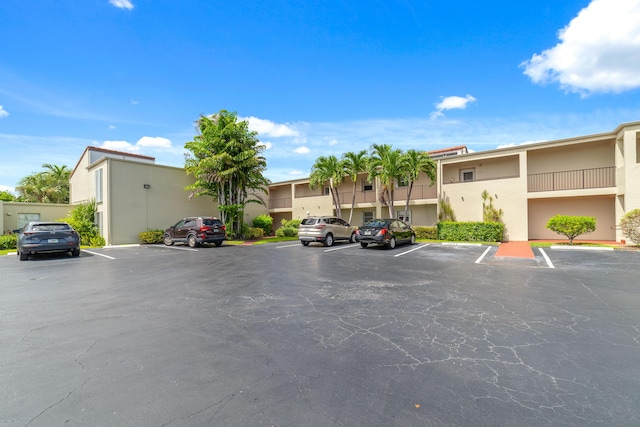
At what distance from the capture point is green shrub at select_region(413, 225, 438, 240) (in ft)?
68.1

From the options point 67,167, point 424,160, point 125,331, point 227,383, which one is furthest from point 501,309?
point 67,167

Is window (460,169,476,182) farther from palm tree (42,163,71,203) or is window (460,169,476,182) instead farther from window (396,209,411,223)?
palm tree (42,163,71,203)

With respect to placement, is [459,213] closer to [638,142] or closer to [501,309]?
[638,142]

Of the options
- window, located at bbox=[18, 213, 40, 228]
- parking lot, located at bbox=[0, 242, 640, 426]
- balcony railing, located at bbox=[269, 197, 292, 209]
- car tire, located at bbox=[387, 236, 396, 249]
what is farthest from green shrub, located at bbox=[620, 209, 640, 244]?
window, located at bbox=[18, 213, 40, 228]

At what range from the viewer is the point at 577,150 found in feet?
60.8

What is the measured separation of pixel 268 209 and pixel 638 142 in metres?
27.7

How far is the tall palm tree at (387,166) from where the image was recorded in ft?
68.6

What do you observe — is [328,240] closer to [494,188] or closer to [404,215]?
[404,215]

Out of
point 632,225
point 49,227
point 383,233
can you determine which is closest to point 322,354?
point 383,233

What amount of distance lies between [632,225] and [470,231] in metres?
7.03

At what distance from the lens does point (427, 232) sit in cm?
2111

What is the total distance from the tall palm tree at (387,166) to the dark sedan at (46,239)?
1709 cm

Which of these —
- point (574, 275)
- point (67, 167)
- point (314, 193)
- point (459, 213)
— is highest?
point (67, 167)

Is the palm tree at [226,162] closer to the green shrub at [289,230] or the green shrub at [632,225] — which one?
the green shrub at [289,230]
